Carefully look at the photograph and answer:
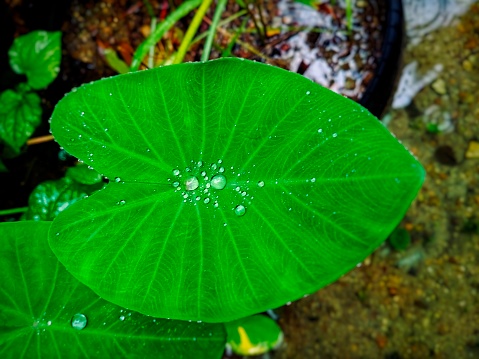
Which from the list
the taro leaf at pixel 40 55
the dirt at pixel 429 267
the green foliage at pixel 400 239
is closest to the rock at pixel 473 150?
the dirt at pixel 429 267

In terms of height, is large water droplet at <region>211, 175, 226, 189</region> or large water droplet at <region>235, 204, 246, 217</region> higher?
large water droplet at <region>211, 175, 226, 189</region>

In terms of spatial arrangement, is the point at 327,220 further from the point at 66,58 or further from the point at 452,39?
the point at 452,39

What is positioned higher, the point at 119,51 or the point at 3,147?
the point at 119,51

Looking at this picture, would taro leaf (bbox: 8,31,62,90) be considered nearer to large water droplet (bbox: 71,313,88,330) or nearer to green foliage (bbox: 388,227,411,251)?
large water droplet (bbox: 71,313,88,330)

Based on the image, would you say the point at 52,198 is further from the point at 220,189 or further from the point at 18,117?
the point at 220,189

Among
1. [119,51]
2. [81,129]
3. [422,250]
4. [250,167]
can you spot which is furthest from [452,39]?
[81,129]

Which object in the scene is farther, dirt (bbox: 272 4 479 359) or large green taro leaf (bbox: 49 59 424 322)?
dirt (bbox: 272 4 479 359)

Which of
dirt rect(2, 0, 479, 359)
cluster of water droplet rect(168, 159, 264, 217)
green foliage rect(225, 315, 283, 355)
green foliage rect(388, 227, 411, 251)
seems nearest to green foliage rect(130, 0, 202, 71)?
cluster of water droplet rect(168, 159, 264, 217)
